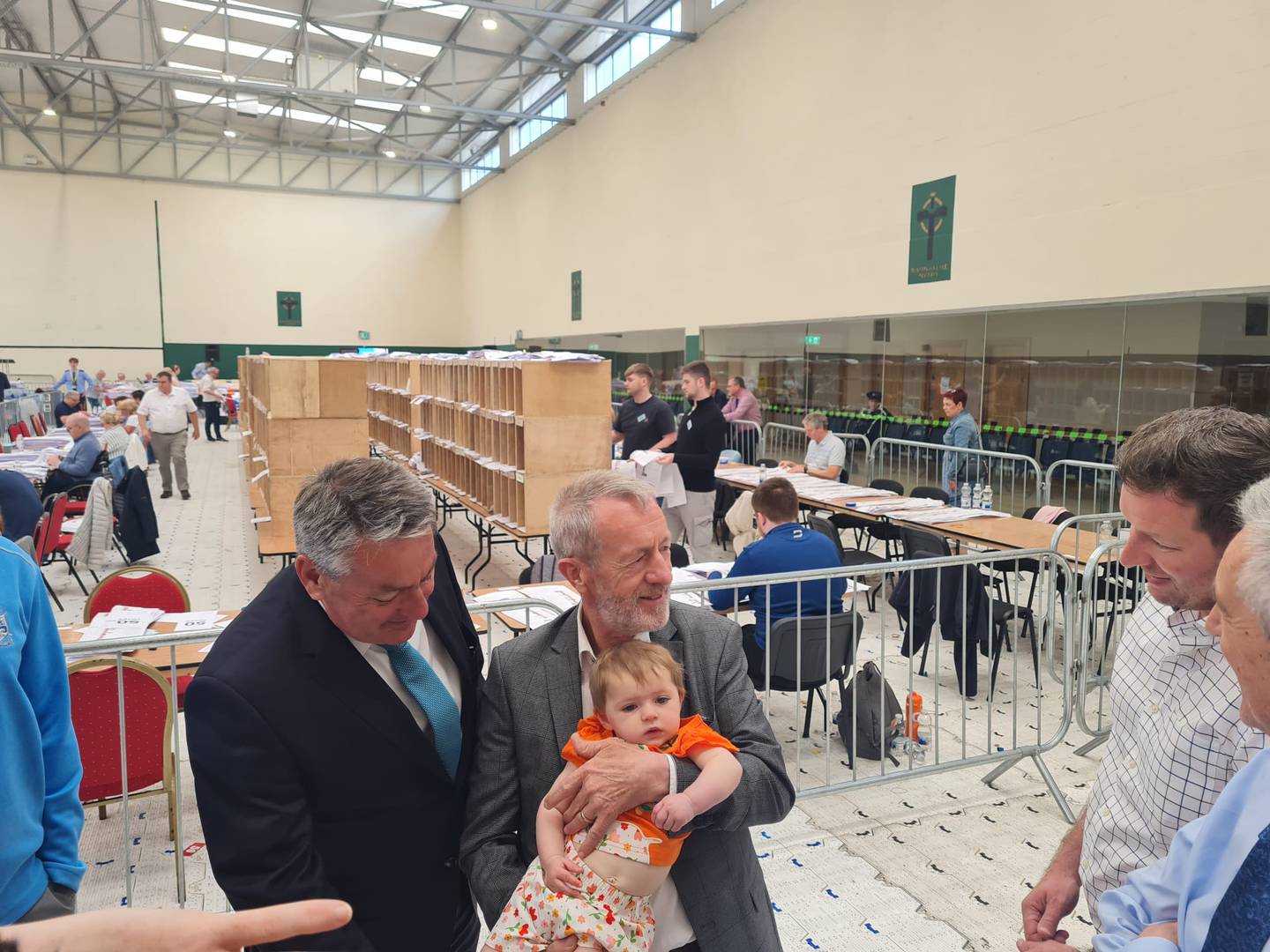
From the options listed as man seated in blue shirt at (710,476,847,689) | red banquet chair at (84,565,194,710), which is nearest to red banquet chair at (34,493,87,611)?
red banquet chair at (84,565,194,710)

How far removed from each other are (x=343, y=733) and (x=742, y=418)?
467 inches

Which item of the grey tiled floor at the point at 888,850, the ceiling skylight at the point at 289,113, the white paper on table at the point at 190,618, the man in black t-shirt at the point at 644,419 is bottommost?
the grey tiled floor at the point at 888,850

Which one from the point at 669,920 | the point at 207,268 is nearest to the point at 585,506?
the point at 669,920

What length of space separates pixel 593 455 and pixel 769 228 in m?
6.61

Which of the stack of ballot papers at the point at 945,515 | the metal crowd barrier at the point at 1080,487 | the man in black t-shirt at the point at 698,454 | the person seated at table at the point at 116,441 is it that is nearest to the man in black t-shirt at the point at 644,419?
the man in black t-shirt at the point at 698,454

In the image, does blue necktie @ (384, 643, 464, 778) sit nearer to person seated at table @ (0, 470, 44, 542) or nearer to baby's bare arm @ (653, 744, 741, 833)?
baby's bare arm @ (653, 744, 741, 833)

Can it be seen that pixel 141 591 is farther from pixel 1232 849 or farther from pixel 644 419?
pixel 1232 849

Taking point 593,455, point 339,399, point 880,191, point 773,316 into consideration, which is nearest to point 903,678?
point 593,455

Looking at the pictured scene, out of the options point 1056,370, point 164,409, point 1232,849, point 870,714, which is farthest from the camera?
point 164,409

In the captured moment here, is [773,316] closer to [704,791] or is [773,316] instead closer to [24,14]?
[704,791]

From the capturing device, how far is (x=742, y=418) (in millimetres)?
13141

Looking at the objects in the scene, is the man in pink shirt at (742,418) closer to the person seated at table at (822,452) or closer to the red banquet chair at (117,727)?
the person seated at table at (822,452)

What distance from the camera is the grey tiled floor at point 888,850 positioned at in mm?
3309

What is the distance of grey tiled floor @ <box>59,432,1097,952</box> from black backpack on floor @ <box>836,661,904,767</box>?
0.11 metres
